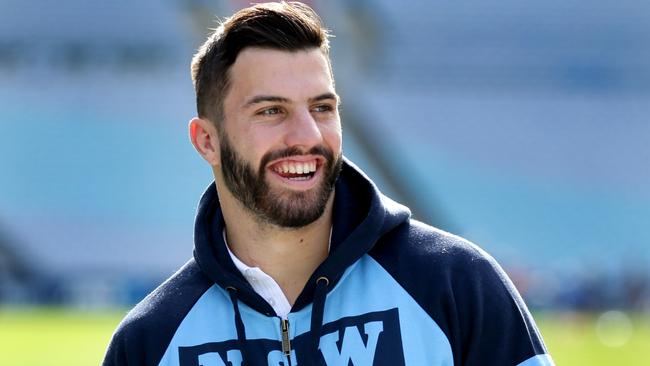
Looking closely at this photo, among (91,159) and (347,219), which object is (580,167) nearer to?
(91,159)

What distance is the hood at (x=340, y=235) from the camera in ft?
9.53

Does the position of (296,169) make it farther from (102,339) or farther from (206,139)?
(102,339)

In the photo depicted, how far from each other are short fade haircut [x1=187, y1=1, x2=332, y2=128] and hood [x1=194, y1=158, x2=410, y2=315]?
11.4 inches

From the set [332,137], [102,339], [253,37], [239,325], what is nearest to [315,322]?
[239,325]

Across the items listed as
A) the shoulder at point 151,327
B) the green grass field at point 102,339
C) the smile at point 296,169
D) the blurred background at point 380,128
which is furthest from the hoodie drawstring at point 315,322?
the blurred background at point 380,128

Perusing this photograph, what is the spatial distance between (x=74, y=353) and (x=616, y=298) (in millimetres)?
13120

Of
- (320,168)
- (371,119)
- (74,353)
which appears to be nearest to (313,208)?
(320,168)

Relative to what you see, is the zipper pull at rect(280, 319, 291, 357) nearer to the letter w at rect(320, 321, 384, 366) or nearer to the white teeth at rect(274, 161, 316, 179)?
the letter w at rect(320, 321, 384, 366)

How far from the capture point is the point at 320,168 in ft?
9.23

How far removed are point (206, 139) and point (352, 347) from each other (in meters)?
0.67

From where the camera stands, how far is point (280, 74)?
9.36 ft

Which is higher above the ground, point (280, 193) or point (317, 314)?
point (280, 193)

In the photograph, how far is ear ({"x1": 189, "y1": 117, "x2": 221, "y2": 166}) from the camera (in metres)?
3.06

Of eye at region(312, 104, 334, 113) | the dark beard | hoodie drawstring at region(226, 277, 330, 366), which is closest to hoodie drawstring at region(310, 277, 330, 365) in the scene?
hoodie drawstring at region(226, 277, 330, 366)
